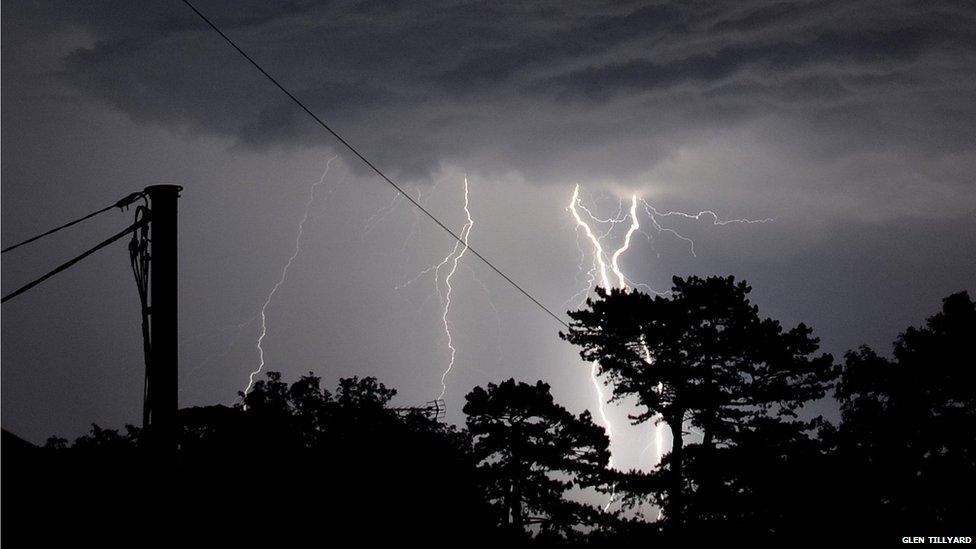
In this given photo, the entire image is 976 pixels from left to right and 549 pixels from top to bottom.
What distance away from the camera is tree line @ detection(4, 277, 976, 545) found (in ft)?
66.6

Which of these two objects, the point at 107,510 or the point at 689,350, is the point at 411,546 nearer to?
the point at 107,510

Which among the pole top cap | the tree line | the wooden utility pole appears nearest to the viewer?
the wooden utility pole

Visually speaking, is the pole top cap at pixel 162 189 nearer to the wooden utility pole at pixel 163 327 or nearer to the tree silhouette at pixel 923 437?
the wooden utility pole at pixel 163 327

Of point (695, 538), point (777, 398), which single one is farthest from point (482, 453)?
point (777, 398)

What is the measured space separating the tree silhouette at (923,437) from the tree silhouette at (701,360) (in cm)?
217

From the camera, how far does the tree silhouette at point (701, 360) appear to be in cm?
2567

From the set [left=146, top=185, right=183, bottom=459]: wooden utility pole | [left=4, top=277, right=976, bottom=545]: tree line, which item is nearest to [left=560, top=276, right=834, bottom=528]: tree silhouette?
[left=4, top=277, right=976, bottom=545]: tree line

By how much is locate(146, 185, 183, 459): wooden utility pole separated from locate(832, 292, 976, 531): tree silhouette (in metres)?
18.6

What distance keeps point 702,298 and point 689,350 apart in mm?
1599

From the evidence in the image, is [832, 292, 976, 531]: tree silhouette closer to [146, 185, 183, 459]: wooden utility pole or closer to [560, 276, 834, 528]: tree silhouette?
[560, 276, 834, 528]: tree silhouette

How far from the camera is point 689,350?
26.2 metres

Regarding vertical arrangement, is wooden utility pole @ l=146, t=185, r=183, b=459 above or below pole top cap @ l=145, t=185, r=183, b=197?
below

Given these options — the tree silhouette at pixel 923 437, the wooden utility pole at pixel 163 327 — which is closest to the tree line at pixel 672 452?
the tree silhouette at pixel 923 437

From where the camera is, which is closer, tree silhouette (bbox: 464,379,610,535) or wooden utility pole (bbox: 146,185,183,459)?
wooden utility pole (bbox: 146,185,183,459)
